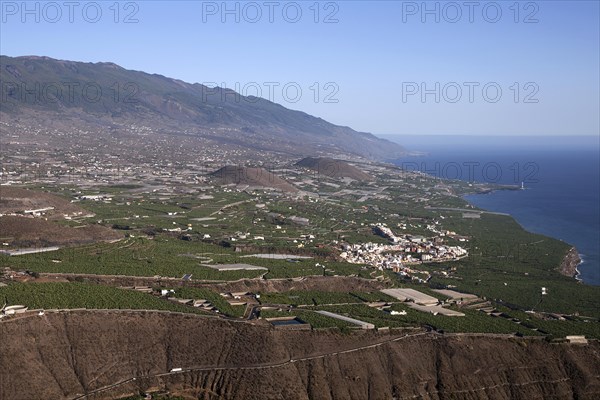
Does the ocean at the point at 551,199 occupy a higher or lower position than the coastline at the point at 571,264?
higher

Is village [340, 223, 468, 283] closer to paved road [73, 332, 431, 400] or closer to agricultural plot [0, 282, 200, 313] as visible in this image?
paved road [73, 332, 431, 400]

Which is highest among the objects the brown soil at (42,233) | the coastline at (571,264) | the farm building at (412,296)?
the brown soil at (42,233)

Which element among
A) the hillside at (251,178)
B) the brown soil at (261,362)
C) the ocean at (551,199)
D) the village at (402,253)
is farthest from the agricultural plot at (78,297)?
the hillside at (251,178)

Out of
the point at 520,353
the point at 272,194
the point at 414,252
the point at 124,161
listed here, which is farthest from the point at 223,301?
the point at 124,161

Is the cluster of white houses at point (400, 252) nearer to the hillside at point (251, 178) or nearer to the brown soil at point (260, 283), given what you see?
the brown soil at point (260, 283)

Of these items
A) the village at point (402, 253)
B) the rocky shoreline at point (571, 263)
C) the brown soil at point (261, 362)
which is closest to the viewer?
the brown soil at point (261, 362)

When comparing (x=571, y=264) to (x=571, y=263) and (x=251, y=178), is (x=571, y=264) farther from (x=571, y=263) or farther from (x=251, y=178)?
(x=251, y=178)
